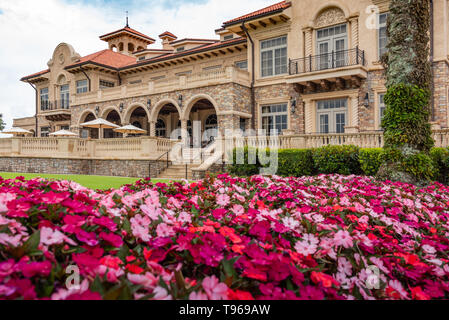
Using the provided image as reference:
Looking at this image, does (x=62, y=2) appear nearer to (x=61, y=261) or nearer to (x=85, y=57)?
(x=61, y=261)

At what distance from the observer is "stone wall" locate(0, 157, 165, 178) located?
58.2ft

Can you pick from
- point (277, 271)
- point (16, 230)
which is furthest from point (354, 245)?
point (16, 230)

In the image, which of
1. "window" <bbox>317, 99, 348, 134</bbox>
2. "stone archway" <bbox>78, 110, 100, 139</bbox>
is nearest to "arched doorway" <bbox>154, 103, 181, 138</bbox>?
"stone archway" <bbox>78, 110, 100, 139</bbox>

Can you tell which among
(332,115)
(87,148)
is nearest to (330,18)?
(332,115)

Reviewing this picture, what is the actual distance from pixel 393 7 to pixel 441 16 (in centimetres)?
1061

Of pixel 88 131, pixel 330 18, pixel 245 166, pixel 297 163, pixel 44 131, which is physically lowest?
pixel 245 166

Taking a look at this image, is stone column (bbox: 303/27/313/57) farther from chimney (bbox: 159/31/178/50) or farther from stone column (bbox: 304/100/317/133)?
chimney (bbox: 159/31/178/50)

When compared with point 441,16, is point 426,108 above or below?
below

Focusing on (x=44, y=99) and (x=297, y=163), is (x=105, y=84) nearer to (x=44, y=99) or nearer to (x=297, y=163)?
(x=44, y=99)

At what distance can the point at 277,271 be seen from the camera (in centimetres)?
144

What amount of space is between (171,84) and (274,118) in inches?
317

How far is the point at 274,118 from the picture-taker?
69.5 feet

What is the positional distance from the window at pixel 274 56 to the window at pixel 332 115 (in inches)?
143
